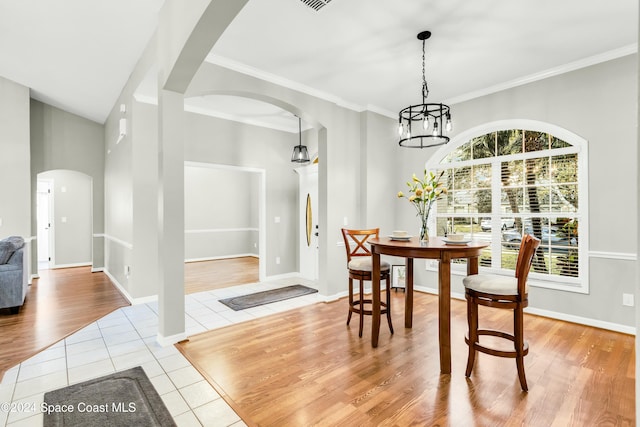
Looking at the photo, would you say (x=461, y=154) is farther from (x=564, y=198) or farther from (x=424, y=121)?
(x=424, y=121)

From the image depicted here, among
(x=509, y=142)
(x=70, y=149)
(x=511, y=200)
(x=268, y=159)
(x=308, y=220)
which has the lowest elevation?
(x=308, y=220)

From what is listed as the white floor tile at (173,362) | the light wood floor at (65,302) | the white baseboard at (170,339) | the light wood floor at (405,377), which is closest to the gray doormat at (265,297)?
the light wood floor at (405,377)

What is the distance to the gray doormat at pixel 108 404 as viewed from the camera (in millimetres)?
1861

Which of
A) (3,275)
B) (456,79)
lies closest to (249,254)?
(3,275)

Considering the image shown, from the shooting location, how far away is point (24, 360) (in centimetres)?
264

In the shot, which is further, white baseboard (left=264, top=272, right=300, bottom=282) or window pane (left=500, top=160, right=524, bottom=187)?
white baseboard (left=264, top=272, right=300, bottom=282)

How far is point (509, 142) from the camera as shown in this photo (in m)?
4.10

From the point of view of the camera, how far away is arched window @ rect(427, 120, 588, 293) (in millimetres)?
3594

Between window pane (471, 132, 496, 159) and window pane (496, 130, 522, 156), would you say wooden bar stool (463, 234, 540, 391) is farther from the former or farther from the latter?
window pane (471, 132, 496, 159)

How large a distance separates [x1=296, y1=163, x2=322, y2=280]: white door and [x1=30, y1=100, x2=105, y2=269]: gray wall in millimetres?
4372

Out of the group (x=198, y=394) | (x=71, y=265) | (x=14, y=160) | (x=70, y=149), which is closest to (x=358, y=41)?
(x=198, y=394)

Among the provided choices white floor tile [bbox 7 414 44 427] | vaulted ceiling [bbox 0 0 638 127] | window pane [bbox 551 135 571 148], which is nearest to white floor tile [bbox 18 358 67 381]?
white floor tile [bbox 7 414 44 427]

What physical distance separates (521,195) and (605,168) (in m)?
0.86

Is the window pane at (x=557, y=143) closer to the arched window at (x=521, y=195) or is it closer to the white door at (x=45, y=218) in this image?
the arched window at (x=521, y=195)
